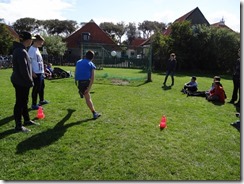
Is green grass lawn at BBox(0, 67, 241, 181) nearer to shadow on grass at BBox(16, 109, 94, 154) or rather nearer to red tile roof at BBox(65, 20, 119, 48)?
shadow on grass at BBox(16, 109, 94, 154)

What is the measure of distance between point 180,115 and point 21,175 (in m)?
4.85

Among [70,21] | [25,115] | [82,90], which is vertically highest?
[70,21]

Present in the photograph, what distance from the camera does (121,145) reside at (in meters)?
5.00

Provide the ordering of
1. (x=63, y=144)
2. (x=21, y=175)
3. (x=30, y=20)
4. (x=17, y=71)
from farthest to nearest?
1. (x=30, y=20)
2. (x=17, y=71)
3. (x=63, y=144)
4. (x=21, y=175)

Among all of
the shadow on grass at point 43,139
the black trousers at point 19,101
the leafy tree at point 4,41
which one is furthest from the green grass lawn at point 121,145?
the leafy tree at point 4,41

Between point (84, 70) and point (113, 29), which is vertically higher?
point (113, 29)

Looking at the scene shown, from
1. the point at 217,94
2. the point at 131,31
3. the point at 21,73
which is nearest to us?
the point at 21,73

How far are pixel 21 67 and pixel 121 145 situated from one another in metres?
2.57

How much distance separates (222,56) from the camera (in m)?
26.8

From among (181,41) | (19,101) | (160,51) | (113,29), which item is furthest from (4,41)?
(113,29)

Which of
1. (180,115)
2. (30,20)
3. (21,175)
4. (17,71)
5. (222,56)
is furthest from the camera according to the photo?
(30,20)

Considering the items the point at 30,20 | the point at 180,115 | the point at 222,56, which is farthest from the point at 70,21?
the point at 180,115

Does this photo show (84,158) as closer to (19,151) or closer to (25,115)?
(19,151)

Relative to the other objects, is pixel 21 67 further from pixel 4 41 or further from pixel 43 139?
pixel 4 41
